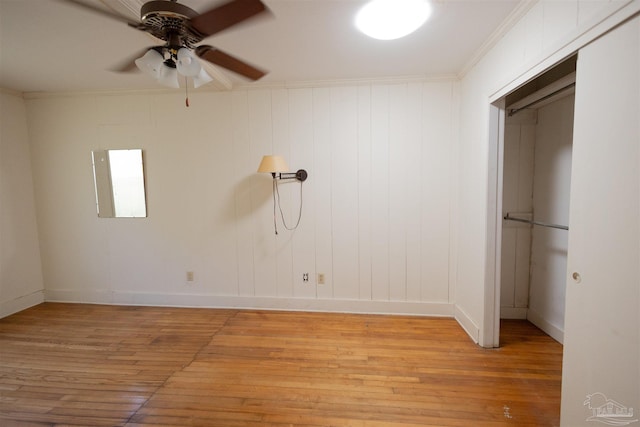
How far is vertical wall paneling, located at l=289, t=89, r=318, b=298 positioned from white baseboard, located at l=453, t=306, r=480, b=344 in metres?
1.50

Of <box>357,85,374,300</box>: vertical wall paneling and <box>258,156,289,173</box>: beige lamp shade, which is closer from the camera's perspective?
<box>258,156,289,173</box>: beige lamp shade

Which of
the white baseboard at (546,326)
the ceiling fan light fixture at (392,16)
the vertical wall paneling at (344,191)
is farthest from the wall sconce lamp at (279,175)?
the white baseboard at (546,326)

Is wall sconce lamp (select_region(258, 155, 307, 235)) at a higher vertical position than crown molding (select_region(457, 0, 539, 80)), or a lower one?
lower

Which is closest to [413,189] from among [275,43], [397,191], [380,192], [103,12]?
[397,191]

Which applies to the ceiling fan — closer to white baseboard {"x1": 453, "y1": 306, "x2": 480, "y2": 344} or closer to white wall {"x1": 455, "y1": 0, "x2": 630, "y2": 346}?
white wall {"x1": 455, "y1": 0, "x2": 630, "y2": 346}

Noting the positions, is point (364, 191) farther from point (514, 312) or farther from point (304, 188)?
point (514, 312)

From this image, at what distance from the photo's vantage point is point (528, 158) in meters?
2.45

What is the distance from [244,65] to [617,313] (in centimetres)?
223

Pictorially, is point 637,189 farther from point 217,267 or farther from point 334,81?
point 217,267

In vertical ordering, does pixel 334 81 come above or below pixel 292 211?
above

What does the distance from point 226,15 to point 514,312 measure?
338cm

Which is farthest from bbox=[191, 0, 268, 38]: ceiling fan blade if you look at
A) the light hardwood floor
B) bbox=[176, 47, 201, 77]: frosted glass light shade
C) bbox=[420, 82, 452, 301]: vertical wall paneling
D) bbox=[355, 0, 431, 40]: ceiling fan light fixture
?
the light hardwood floor

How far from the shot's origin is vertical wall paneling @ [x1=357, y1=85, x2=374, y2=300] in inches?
105

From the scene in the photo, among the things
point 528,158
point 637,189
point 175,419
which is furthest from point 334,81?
point 175,419
